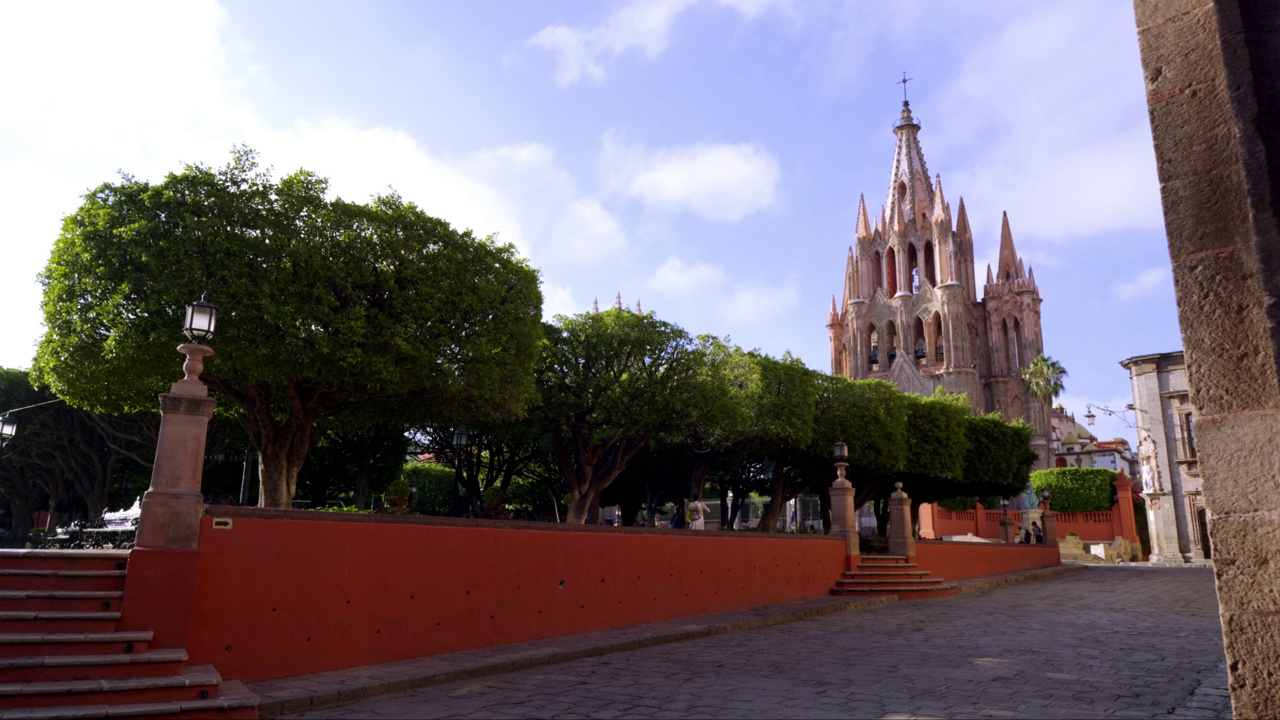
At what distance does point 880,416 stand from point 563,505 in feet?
40.6

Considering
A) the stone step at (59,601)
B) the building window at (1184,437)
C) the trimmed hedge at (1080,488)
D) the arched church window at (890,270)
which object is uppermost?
the arched church window at (890,270)

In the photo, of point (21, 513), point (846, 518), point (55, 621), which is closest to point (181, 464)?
point (55, 621)

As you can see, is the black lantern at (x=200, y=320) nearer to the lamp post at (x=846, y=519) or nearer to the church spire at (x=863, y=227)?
the lamp post at (x=846, y=519)

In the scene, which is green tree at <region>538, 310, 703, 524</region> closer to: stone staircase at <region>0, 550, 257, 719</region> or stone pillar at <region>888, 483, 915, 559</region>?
stone pillar at <region>888, 483, 915, 559</region>

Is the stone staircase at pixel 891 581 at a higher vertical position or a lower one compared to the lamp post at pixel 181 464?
lower

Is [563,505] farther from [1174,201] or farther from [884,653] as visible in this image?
[1174,201]

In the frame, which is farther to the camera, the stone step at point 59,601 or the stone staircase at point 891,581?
the stone staircase at point 891,581

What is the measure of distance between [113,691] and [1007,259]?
Result: 76.8m

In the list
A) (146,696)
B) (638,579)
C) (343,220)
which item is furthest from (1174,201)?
(343,220)

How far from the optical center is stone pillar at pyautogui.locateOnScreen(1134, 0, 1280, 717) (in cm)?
434

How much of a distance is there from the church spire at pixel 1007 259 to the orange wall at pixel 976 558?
4326 centimetres

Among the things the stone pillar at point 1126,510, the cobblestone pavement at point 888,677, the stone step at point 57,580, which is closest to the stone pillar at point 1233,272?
the cobblestone pavement at point 888,677

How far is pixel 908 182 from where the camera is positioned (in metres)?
72.6

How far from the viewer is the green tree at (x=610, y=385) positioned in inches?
837
